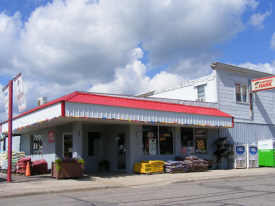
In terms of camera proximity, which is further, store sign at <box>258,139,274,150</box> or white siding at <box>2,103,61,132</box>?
store sign at <box>258,139,274,150</box>

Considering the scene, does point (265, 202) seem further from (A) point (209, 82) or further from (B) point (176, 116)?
(A) point (209, 82)

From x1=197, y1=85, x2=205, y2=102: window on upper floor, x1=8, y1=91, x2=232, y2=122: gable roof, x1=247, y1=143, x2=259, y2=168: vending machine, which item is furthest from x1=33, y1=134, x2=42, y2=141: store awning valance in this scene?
x1=247, y1=143, x2=259, y2=168: vending machine

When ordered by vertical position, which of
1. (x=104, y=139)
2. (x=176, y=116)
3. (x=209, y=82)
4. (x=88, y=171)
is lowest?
(x=88, y=171)

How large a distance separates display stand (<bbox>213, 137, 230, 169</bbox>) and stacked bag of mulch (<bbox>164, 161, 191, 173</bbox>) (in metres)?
4.03

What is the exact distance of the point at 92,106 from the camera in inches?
561

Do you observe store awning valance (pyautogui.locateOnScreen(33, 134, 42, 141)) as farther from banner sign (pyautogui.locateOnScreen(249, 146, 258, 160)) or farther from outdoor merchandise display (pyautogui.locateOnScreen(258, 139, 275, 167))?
outdoor merchandise display (pyautogui.locateOnScreen(258, 139, 275, 167))

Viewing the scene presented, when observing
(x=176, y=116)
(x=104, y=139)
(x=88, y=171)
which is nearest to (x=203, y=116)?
(x=176, y=116)

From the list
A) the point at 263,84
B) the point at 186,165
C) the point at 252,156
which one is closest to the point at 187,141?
the point at 186,165

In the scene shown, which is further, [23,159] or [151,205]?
[23,159]

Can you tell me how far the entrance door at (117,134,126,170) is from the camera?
18.1m

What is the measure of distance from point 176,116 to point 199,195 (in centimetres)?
822

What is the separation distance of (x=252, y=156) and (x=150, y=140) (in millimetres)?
8044

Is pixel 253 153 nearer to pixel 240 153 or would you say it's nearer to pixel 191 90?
pixel 240 153

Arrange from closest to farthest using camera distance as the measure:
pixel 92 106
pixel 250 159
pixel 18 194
A: pixel 18 194
pixel 92 106
pixel 250 159
